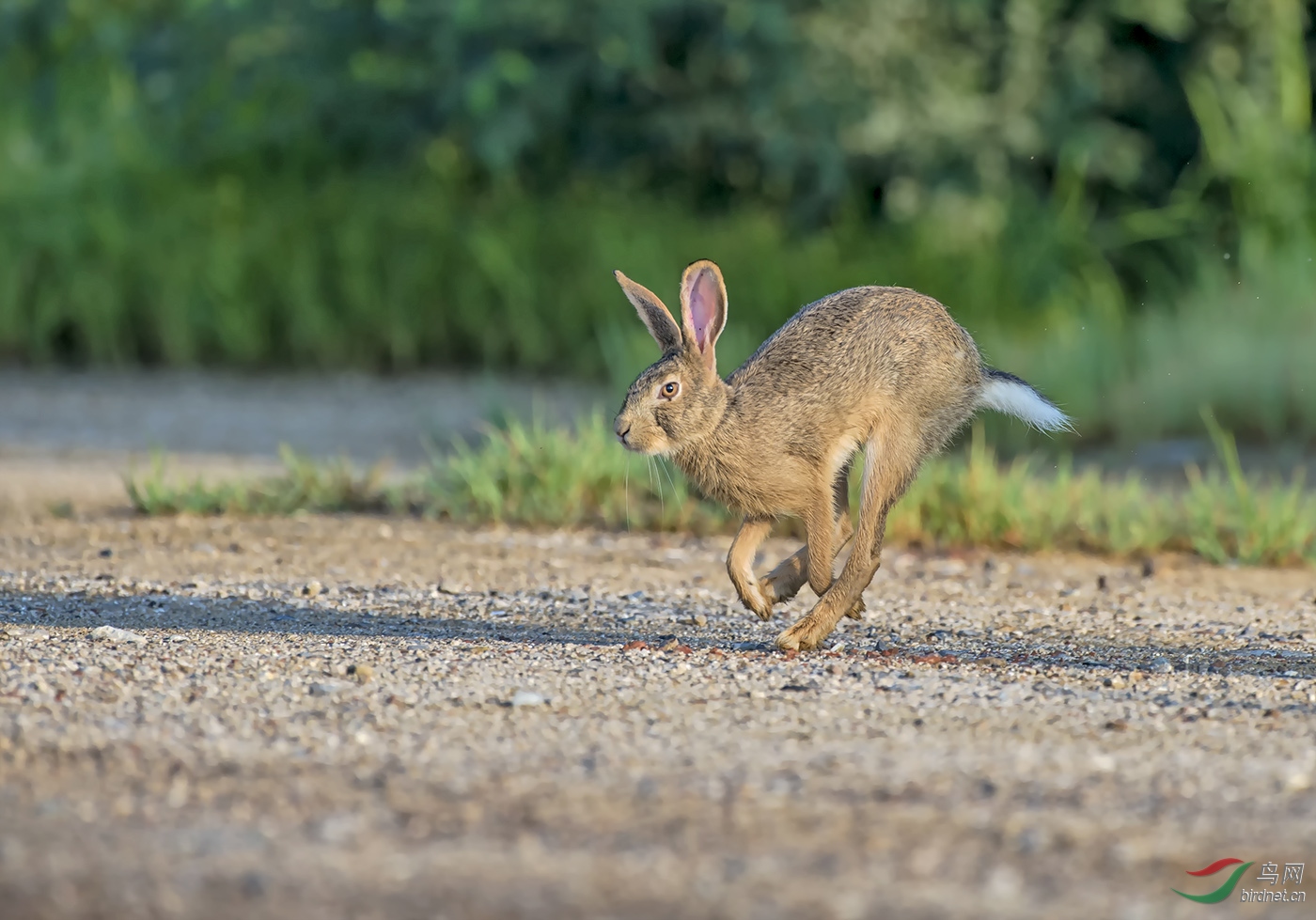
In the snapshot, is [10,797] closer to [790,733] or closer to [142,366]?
[790,733]

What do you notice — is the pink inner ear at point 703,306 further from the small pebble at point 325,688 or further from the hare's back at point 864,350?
the small pebble at point 325,688

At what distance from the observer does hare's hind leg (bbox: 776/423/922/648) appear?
183 inches

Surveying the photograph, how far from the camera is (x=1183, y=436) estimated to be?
30.0 ft

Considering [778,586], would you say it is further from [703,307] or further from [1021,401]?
[1021,401]

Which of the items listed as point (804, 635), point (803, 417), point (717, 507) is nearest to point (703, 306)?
point (803, 417)

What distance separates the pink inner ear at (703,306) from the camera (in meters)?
4.76

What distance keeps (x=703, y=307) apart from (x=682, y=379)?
231mm

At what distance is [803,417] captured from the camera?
188 inches

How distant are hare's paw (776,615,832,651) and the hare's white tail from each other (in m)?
0.89

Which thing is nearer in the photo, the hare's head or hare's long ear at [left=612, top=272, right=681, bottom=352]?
the hare's head

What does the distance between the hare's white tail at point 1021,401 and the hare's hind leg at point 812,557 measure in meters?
0.46

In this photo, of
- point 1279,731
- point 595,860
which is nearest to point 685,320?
point 1279,731

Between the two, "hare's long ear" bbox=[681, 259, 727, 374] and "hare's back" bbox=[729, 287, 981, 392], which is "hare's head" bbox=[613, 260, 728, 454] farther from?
"hare's back" bbox=[729, 287, 981, 392]

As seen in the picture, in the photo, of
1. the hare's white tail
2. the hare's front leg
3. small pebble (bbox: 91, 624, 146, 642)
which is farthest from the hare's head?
small pebble (bbox: 91, 624, 146, 642)
